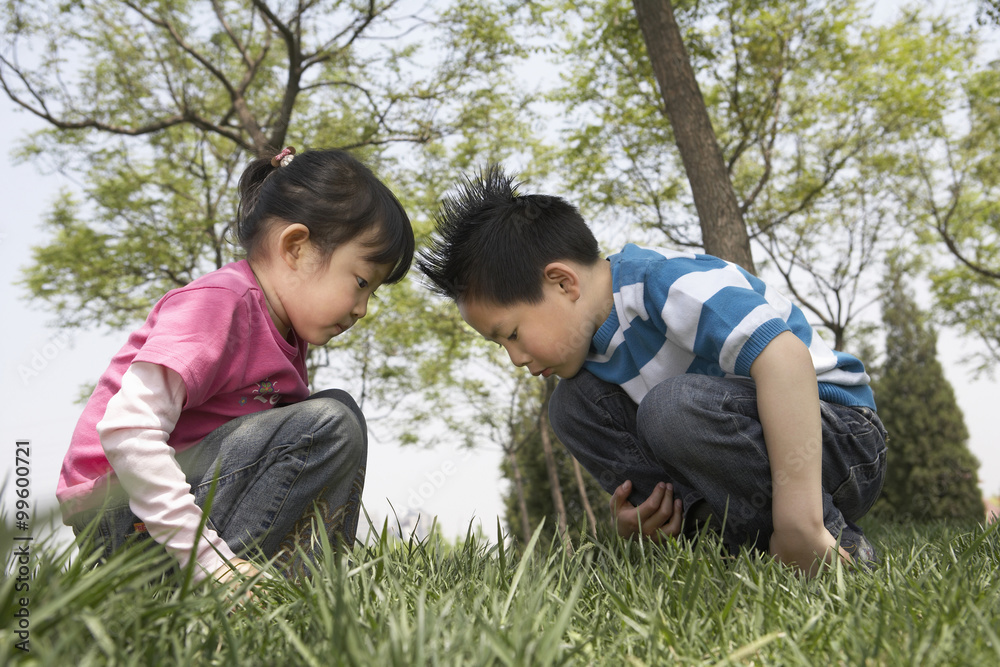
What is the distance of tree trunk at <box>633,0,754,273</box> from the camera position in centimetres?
446

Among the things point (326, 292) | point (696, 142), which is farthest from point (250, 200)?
point (696, 142)

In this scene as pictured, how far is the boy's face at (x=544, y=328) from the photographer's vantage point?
225 centimetres

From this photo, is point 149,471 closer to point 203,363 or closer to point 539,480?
point 203,363

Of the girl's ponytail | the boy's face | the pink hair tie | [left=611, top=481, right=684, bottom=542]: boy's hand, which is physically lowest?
[left=611, top=481, right=684, bottom=542]: boy's hand

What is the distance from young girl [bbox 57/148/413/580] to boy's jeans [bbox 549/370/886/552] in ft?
2.52

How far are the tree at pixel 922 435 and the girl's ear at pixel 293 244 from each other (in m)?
11.4

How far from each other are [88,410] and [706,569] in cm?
163

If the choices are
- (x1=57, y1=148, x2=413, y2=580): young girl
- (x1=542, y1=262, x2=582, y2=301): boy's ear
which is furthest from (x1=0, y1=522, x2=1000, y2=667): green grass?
(x1=542, y1=262, x2=582, y2=301): boy's ear

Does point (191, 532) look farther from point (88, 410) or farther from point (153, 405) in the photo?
point (88, 410)

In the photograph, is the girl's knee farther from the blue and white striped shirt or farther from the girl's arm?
the blue and white striped shirt

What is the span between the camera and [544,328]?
225cm

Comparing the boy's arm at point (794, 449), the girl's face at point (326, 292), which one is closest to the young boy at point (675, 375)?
the boy's arm at point (794, 449)

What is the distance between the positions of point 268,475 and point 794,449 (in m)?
1.34

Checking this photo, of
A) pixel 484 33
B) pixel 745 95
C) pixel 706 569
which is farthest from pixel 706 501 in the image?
pixel 745 95
